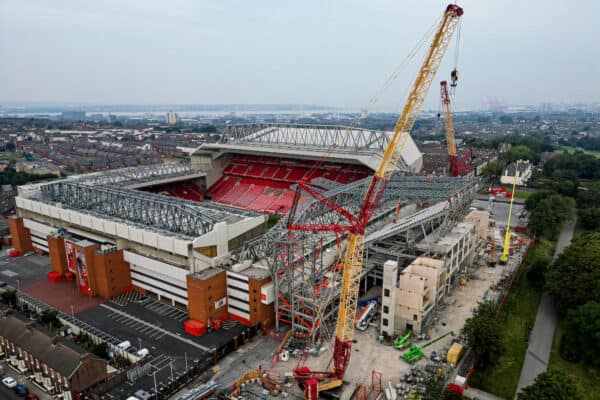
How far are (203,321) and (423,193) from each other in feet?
95.9

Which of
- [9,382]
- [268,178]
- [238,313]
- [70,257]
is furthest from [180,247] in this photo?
[268,178]

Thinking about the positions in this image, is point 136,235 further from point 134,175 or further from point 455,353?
point 455,353

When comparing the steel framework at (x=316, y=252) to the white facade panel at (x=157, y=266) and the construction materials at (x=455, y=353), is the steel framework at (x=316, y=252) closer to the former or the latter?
the white facade panel at (x=157, y=266)

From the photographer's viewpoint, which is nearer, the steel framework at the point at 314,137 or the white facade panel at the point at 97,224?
the white facade panel at the point at 97,224

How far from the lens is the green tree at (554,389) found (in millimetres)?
23391

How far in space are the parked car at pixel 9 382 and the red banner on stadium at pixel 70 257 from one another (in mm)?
16043

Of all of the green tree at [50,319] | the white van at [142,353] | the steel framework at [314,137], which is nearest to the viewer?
the white van at [142,353]

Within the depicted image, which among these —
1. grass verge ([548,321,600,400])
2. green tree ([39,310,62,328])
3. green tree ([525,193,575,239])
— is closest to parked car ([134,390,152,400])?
green tree ([39,310,62,328])

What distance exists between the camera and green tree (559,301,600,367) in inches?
1233

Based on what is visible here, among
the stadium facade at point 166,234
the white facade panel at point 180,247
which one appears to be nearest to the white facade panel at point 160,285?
the stadium facade at point 166,234

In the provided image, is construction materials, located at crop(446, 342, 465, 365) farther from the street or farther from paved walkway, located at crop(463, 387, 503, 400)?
the street

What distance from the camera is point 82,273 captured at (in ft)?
145

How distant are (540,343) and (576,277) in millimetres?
7814

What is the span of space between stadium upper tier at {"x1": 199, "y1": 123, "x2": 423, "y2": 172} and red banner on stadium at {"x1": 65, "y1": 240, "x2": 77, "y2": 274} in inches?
1585
